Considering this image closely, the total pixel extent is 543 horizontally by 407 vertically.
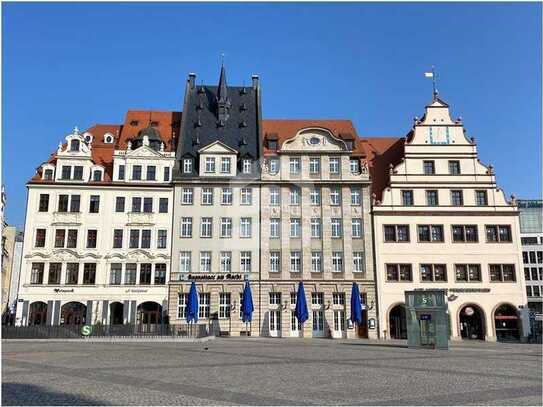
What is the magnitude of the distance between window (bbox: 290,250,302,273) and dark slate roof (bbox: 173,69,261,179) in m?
7.95

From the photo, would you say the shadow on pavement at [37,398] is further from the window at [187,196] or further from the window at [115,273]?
the window at [187,196]

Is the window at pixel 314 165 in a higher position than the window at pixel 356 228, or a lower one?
higher

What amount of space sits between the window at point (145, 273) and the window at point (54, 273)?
20.9 ft

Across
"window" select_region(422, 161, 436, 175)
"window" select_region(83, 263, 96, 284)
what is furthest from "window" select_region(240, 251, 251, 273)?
"window" select_region(422, 161, 436, 175)

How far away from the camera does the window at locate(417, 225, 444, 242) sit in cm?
4441

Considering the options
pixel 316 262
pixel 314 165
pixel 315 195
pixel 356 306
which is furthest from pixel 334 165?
pixel 356 306

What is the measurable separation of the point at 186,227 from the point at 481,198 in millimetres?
24412

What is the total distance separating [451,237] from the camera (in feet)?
146

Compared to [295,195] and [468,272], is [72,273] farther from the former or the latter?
[468,272]

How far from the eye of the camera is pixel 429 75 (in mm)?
48281

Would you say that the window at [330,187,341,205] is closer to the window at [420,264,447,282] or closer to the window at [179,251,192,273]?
the window at [420,264,447,282]

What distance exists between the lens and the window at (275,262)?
4456 cm

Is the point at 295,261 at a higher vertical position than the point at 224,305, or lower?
higher

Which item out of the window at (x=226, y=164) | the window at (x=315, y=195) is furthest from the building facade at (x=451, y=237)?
the window at (x=226, y=164)
